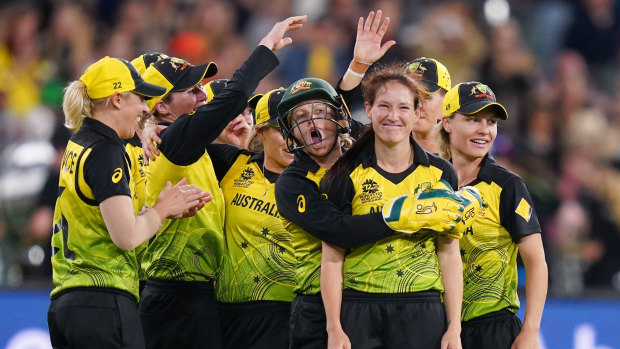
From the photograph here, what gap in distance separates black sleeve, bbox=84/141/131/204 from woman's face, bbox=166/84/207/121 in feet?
2.99

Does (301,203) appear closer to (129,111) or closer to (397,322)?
(397,322)

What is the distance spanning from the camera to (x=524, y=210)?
4512 mm

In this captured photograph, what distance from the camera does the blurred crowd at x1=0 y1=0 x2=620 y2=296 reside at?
28.6 feet

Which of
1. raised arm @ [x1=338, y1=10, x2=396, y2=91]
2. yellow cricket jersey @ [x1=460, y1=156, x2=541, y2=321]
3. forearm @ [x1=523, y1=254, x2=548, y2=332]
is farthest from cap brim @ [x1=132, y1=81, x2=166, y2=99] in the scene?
forearm @ [x1=523, y1=254, x2=548, y2=332]

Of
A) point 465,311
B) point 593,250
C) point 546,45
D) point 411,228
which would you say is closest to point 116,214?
point 411,228

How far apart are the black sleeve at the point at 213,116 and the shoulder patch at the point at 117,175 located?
54 cm

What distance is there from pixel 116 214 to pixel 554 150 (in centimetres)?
585

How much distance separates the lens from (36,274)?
313 inches

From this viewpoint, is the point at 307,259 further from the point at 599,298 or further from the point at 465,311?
the point at 599,298

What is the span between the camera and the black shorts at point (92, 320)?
14.0 feet

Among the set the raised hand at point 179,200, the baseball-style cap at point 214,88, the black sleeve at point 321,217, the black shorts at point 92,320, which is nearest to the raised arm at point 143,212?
the raised hand at point 179,200

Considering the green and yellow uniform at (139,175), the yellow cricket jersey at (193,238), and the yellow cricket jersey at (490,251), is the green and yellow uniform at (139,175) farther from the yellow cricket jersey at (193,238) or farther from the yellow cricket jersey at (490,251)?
the yellow cricket jersey at (490,251)

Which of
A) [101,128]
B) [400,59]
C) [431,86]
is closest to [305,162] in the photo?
[101,128]

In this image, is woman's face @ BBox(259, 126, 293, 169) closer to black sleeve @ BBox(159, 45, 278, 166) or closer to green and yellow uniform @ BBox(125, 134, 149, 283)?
black sleeve @ BBox(159, 45, 278, 166)
